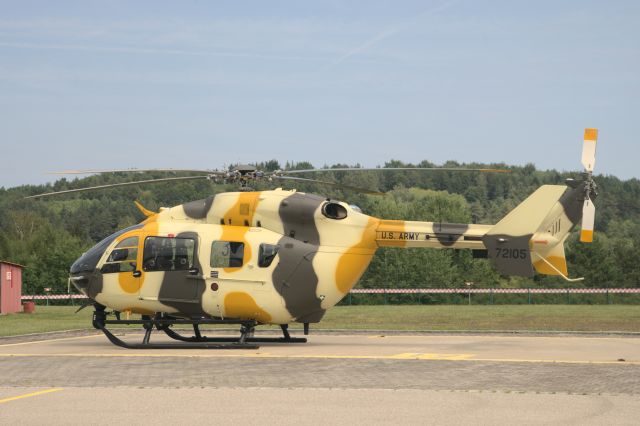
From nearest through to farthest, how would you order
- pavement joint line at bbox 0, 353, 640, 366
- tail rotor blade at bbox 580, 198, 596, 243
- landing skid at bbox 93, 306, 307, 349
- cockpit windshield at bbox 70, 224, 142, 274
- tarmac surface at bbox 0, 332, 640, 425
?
tarmac surface at bbox 0, 332, 640, 425
pavement joint line at bbox 0, 353, 640, 366
tail rotor blade at bbox 580, 198, 596, 243
landing skid at bbox 93, 306, 307, 349
cockpit windshield at bbox 70, 224, 142, 274

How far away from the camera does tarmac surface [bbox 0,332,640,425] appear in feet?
35.8

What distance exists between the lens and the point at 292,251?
21.0m

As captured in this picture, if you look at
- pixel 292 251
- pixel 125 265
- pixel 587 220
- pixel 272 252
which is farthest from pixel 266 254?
pixel 587 220

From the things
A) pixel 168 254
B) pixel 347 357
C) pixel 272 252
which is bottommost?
pixel 347 357

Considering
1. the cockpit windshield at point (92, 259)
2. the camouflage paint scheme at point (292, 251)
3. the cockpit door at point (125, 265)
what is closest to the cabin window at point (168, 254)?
the camouflage paint scheme at point (292, 251)

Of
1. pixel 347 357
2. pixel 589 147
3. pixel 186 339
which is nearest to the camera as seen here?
pixel 347 357

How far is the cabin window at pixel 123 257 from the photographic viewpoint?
833 inches

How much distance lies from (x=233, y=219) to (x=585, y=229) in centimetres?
848

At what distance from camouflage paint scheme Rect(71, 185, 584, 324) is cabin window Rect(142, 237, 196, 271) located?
12 centimetres

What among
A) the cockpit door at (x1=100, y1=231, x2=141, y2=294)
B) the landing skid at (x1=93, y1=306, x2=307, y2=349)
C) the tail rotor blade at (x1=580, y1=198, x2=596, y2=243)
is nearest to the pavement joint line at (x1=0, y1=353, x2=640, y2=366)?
the landing skid at (x1=93, y1=306, x2=307, y2=349)

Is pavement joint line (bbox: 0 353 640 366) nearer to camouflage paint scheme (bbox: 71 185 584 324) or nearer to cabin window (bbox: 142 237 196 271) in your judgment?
camouflage paint scheme (bbox: 71 185 584 324)

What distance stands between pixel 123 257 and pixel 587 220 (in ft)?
36.8

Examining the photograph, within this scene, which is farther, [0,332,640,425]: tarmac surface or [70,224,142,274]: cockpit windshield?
[70,224,142,274]: cockpit windshield

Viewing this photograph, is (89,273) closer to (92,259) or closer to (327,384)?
(92,259)
